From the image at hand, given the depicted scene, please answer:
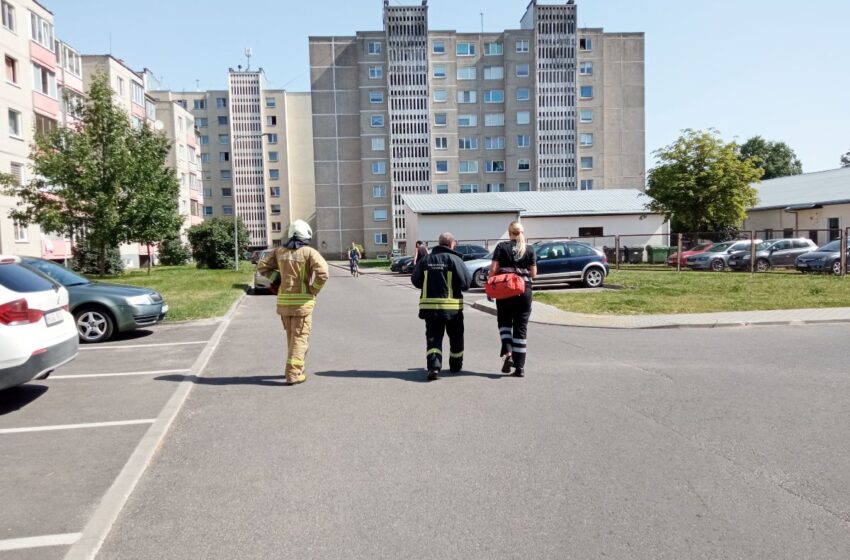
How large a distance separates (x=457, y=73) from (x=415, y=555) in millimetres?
76065

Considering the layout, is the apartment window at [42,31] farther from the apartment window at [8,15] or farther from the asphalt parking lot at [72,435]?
the asphalt parking lot at [72,435]

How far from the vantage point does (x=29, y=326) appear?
21.6 ft

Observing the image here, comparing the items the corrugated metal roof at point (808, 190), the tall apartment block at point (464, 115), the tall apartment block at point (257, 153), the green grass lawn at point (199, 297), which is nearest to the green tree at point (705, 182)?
the corrugated metal roof at point (808, 190)

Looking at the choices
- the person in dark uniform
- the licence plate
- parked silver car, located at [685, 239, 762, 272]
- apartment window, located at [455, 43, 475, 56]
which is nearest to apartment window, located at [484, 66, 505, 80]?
apartment window, located at [455, 43, 475, 56]

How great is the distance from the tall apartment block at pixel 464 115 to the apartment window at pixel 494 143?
16 cm

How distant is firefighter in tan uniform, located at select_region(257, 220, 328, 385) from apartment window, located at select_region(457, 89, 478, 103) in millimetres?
70584

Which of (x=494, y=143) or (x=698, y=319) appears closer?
(x=698, y=319)

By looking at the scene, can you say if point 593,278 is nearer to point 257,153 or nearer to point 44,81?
point 44,81

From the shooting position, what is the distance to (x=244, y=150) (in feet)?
306

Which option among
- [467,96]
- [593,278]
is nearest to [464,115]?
[467,96]

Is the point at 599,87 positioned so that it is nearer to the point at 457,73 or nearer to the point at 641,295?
the point at 457,73

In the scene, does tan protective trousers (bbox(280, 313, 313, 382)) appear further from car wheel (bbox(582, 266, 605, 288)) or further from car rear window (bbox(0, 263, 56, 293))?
car wheel (bbox(582, 266, 605, 288))

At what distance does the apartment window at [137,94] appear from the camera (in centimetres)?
5762

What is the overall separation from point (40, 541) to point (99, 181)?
1172 inches
